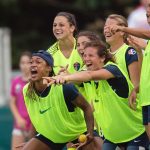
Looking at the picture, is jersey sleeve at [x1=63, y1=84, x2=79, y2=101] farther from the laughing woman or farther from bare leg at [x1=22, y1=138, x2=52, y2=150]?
bare leg at [x1=22, y1=138, x2=52, y2=150]

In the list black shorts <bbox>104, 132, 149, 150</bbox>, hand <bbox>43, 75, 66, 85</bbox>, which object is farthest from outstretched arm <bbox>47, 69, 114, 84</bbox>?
black shorts <bbox>104, 132, 149, 150</bbox>

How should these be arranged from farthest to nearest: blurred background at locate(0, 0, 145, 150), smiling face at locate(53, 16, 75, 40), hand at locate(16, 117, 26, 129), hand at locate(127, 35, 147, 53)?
blurred background at locate(0, 0, 145, 150), hand at locate(16, 117, 26, 129), smiling face at locate(53, 16, 75, 40), hand at locate(127, 35, 147, 53)

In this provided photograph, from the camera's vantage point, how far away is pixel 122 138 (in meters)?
11.8

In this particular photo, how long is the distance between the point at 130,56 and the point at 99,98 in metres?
0.59

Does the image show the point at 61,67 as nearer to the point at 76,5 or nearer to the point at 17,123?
the point at 17,123

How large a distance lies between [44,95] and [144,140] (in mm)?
1215

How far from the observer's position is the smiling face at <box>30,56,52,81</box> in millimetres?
11781

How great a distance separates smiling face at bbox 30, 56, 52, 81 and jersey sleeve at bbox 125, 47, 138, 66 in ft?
2.91

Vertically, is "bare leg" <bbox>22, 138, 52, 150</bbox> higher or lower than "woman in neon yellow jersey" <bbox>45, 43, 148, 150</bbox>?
lower

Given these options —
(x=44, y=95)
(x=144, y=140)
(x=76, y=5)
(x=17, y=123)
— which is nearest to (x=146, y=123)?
(x=144, y=140)

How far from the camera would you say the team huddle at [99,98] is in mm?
11539

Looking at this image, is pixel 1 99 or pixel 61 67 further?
pixel 1 99

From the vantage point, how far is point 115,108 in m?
11.7

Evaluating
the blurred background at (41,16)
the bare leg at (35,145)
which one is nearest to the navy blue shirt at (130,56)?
the bare leg at (35,145)
